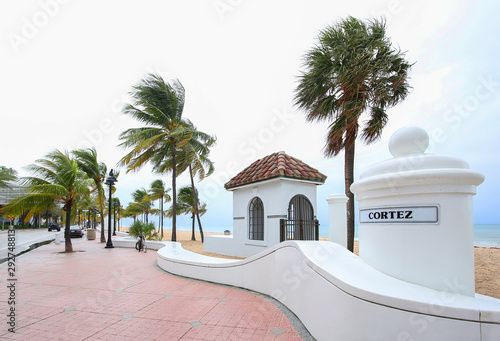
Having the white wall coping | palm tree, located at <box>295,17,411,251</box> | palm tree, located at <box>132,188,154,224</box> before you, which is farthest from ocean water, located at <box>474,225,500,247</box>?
palm tree, located at <box>132,188,154,224</box>

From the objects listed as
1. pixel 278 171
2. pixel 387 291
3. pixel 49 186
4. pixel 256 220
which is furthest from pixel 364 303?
pixel 49 186

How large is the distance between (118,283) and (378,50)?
11543 millimetres

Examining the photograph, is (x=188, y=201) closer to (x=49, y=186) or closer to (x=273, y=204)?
(x=49, y=186)

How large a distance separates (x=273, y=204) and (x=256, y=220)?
178cm

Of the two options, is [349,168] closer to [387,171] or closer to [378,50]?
[378,50]

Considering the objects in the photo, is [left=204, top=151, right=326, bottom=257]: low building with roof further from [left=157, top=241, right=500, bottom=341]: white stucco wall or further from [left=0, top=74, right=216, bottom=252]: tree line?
[left=0, top=74, right=216, bottom=252]: tree line

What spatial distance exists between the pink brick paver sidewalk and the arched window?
412cm

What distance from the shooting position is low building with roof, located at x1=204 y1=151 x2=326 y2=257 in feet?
34.1

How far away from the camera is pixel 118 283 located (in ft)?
27.1

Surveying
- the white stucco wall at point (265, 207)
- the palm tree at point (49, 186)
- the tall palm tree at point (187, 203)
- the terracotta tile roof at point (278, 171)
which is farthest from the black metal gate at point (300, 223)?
the tall palm tree at point (187, 203)

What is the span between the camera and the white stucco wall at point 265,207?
1046cm

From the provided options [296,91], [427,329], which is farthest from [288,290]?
[296,91]

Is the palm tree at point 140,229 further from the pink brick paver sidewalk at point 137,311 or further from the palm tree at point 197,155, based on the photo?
the pink brick paver sidewalk at point 137,311

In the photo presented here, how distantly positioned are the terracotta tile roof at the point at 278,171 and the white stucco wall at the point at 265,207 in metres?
0.25
